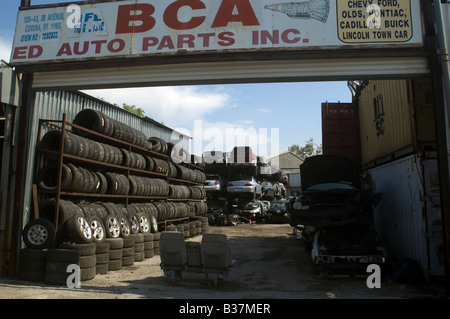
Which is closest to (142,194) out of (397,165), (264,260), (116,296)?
(264,260)

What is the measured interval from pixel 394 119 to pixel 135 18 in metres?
6.88

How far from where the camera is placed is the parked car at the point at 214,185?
19531mm

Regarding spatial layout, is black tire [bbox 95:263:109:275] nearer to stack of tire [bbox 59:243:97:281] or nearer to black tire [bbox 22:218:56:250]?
stack of tire [bbox 59:243:97:281]

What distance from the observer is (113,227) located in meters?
8.52

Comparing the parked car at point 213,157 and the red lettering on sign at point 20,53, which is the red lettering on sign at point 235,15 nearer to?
the red lettering on sign at point 20,53

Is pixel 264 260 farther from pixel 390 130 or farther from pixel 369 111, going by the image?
pixel 369 111

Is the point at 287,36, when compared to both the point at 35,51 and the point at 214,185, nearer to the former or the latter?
the point at 35,51

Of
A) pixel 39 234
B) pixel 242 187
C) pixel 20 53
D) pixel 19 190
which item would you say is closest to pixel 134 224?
pixel 39 234

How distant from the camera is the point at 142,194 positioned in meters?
11.6

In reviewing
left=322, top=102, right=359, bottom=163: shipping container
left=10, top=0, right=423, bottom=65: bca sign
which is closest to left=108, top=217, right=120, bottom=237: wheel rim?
left=10, top=0, right=423, bottom=65: bca sign

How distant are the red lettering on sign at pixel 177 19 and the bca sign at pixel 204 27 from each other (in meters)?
0.02

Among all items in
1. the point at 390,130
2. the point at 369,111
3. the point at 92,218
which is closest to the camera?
the point at 92,218
